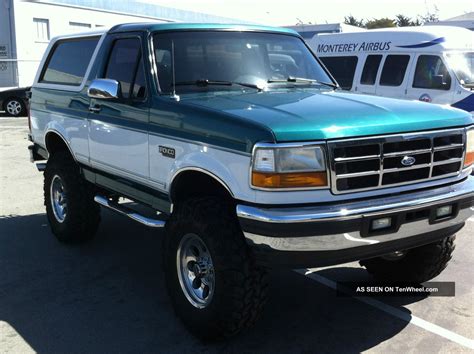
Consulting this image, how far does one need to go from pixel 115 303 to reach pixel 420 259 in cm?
242

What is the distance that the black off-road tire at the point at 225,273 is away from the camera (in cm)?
332

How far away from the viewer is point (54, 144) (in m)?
5.88

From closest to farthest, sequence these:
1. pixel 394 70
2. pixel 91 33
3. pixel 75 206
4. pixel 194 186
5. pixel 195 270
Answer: pixel 195 270 → pixel 194 186 → pixel 91 33 → pixel 75 206 → pixel 394 70

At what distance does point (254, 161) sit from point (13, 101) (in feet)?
55.0

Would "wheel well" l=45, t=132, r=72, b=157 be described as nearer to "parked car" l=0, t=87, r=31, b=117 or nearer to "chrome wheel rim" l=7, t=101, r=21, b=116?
"parked car" l=0, t=87, r=31, b=117

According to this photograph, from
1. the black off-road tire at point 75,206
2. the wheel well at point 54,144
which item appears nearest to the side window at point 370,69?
the wheel well at point 54,144

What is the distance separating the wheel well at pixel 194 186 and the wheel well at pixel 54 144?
2.34m

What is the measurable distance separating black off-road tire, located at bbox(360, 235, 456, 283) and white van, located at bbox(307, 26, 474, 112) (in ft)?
16.0

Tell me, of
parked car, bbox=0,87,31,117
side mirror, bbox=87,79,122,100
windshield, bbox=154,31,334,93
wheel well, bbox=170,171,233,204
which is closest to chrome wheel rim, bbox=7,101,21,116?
parked car, bbox=0,87,31,117

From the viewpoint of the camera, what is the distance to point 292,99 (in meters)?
3.78

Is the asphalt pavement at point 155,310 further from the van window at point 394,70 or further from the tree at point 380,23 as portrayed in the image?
the tree at point 380,23

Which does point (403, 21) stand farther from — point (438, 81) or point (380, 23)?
point (438, 81)

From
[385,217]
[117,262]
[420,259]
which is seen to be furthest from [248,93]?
[117,262]

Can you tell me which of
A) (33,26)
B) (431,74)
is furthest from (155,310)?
(33,26)
